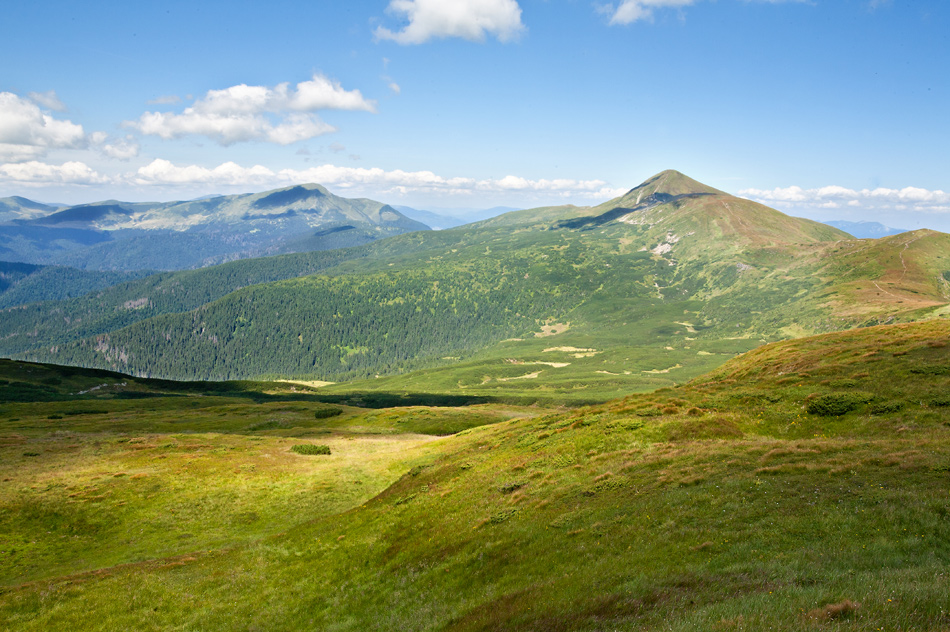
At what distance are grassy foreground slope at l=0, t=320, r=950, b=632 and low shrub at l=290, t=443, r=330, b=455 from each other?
26.1 m

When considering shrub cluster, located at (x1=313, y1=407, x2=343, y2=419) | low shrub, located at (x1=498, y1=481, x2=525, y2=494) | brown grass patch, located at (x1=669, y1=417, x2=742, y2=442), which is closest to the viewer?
low shrub, located at (x1=498, y1=481, x2=525, y2=494)

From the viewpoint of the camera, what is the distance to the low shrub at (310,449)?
67.4 m

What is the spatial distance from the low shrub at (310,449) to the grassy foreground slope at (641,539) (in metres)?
26.1

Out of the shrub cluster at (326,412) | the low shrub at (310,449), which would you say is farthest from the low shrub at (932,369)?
the shrub cluster at (326,412)

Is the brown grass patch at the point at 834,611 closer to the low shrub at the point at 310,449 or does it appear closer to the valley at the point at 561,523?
the valley at the point at 561,523

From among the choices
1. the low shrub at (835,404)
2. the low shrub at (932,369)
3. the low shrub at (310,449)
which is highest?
the low shrub at (932,369)

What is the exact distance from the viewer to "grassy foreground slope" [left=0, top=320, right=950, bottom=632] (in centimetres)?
1642

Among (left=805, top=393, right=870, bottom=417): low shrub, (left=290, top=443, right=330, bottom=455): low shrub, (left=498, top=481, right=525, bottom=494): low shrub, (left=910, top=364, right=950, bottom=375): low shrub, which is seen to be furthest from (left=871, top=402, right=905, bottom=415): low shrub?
(left=290, top=443, right=330, bottom=455): low shrub

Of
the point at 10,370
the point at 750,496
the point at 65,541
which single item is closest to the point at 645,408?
the point at 750,496

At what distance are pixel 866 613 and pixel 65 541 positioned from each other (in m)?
53.1

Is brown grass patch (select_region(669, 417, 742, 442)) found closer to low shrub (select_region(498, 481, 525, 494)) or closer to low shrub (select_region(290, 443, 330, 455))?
low shrub (select_region(498, 481, 525, 494))

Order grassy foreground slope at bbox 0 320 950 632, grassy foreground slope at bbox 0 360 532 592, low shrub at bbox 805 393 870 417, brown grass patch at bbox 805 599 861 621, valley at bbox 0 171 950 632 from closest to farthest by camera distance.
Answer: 1. brown grass patch at bbox 805 599 861 621
2. grassy foreground slope at bbox 0 320 950 632
3. valley at bbox 0 171 950 632
4. low shrub at bbox 805 393 870 417
5. grassy foreground slope at bbox 0 360 532 592

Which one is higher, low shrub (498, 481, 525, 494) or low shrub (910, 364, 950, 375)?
low shrub (910, 364, 950, 375)

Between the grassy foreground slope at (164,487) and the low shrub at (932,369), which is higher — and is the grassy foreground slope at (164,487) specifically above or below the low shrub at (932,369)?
below
